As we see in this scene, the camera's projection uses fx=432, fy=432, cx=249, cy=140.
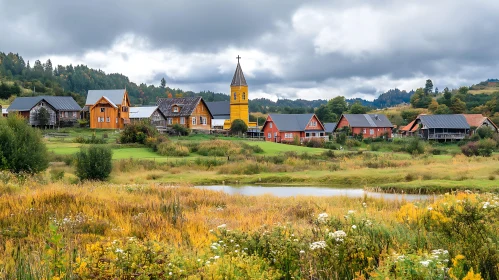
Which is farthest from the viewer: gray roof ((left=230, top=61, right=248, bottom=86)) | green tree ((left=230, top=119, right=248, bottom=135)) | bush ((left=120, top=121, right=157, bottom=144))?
gray roof ((left=230, top=61, right=248, bottom=86))

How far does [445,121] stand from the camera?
79.4 metres

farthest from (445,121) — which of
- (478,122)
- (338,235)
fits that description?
(338,235)

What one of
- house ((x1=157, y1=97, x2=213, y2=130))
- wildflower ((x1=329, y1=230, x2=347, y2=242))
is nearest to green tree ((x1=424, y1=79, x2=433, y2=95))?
house ((x1=157, y1=97, x2=213, y2=130))

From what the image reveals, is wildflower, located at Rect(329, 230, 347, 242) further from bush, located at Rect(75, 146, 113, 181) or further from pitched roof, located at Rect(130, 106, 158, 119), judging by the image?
pitched roof, located at Rect(130, 106, 158, 119)

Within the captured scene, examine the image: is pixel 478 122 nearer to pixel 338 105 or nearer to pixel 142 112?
pixel 338 105

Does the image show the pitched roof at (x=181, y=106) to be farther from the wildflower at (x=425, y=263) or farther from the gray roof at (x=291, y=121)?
the wildflower at (x=425, y=263)

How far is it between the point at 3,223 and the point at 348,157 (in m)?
40.1

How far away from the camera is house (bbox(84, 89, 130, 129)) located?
72250 mm

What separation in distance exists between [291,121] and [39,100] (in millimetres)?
43951

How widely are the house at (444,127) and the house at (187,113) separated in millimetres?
41059

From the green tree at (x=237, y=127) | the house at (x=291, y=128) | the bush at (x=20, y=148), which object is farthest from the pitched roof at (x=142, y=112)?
the bush at (x=20, y=148)

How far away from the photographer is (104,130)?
69.4 metres

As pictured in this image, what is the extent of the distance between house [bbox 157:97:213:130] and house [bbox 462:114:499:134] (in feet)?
164

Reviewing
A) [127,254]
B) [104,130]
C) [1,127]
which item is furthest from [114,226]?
[104,130]
